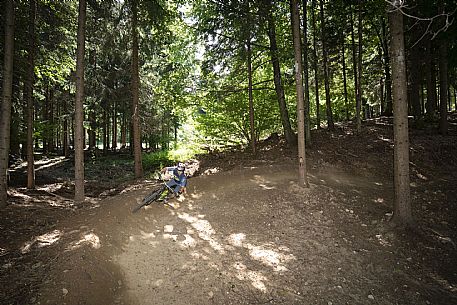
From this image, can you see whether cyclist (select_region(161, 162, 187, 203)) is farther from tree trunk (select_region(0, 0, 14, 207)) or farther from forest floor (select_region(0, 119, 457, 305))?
tree trunk (select_region(0, 0, 14, 207))

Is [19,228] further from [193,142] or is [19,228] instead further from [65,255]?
[193,142]

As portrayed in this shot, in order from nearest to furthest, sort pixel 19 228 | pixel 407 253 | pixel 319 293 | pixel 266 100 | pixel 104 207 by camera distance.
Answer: pixel 319 293
pixel 407 253
pixel 19 228
pixel 104 207
pixel 266 100

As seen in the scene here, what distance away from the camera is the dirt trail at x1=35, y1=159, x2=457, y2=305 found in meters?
4.66

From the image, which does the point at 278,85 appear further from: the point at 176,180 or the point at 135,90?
the point at 176,180

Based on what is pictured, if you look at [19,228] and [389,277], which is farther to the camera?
[19,228]

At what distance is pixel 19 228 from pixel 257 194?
6.99m

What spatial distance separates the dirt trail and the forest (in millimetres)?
36

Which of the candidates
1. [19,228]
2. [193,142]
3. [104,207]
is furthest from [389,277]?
[193,142]

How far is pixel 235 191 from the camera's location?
29.9ft

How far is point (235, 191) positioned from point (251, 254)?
3482 mm

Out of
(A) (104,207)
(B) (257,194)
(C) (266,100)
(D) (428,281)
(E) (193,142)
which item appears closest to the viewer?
(D) (428,281)

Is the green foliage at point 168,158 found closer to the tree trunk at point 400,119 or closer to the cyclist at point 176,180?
the cyclist at point 176,180

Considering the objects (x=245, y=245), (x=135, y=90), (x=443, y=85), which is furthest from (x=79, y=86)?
(x=443, y=85)

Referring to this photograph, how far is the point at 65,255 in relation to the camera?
5.08 meters
